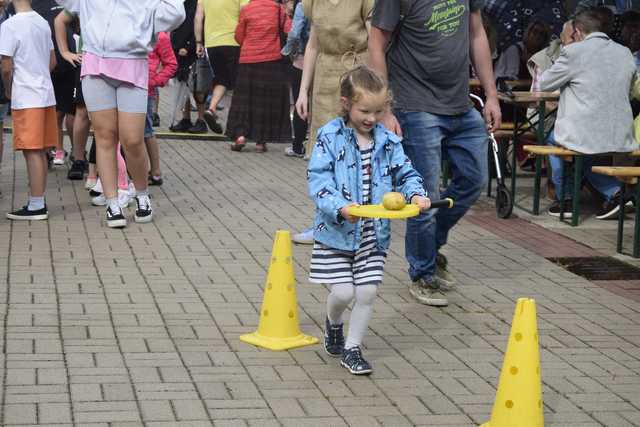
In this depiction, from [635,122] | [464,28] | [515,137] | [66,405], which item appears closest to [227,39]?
[515,137]

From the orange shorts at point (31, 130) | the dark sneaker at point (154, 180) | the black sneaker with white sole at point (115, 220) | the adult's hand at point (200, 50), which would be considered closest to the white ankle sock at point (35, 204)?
the orange shorts at point (31, 130)

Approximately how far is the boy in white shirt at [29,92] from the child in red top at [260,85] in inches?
189

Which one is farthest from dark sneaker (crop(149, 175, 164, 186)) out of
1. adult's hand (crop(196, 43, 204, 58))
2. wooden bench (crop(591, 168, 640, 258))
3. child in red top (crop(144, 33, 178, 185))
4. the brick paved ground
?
adult's hand (crop(196, 43, 204, 58))

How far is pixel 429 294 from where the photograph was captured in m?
7.15

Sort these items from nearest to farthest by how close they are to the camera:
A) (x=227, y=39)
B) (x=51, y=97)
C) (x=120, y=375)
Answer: (x=120, y=375)
(x=51, y=97)
(x=227, y=39)

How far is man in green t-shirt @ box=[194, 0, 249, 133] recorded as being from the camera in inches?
602

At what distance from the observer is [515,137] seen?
11078mm

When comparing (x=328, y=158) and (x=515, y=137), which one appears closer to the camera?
(x=328, y=158)

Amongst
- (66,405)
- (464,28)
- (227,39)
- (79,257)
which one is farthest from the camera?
(227,39)

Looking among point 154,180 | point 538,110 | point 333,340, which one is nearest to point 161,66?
point 154,180

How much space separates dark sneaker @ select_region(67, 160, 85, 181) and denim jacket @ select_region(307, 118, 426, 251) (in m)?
6.08

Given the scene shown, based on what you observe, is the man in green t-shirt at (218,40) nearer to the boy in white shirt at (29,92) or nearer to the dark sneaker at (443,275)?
the boy in white shirt at (29,92)

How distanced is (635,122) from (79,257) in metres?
4.83

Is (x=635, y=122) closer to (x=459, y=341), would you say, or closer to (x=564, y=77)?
(x=564, y=77)
